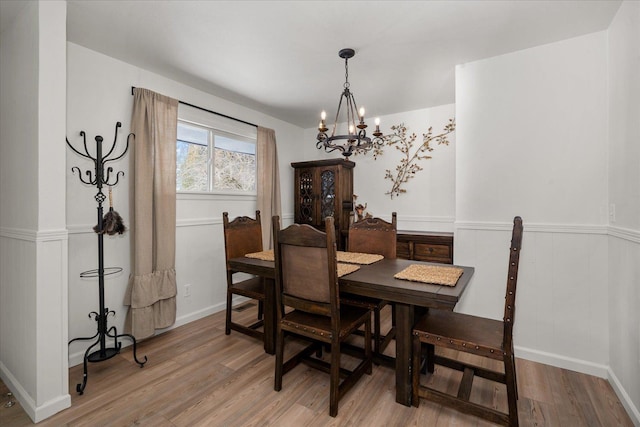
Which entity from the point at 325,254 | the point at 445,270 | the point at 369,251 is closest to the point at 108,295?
the point at 325,254

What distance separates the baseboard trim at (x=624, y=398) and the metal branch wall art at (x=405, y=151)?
99.0 inches

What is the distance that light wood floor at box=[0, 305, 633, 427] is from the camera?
5.41 ft

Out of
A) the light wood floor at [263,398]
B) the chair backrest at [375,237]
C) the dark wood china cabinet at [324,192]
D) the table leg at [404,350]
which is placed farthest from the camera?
the dark wood china cabinet at [324,192]

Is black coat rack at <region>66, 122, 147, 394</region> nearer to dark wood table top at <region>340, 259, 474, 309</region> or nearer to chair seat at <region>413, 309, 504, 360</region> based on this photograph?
dark wood table top at <region>340, 259, 474, 309</region>

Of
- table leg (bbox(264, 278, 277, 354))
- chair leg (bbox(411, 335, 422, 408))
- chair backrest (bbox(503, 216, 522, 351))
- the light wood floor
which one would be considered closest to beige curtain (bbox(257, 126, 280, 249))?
table leg (bbox(264, 278, 277, 354))

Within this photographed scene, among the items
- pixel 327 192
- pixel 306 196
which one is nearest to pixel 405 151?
pixel 327 192

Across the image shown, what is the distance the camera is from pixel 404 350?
179cm

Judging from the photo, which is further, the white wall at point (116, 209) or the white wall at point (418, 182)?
the white wall at point (418, 182)

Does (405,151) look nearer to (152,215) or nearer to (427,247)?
(427,247)

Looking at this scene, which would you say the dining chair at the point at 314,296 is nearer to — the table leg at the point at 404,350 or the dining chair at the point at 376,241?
the table leg at the point at 404,350

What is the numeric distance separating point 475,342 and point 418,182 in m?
2.55

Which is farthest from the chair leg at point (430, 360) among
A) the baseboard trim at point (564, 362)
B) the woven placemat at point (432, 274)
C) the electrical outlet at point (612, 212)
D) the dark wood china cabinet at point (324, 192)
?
the dark wood china cabinet at point (324, 192)

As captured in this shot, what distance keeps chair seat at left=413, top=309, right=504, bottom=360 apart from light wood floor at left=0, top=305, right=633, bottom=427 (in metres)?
0.47

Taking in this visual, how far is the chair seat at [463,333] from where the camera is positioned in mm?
1504
